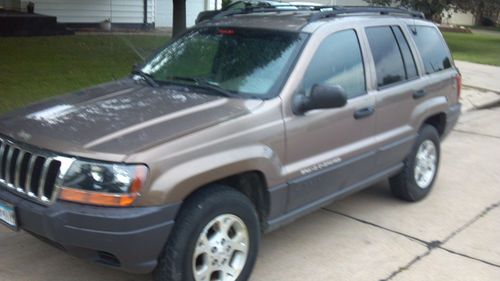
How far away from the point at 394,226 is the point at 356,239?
50 cm

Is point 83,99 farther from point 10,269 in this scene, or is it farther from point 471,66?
point 471,66

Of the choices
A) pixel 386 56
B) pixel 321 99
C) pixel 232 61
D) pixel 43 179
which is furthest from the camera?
pixel 386 56

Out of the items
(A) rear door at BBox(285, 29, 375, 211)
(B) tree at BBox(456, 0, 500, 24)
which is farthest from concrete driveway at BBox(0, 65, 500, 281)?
(B) tree at BBox(456, 0, 500, 24)

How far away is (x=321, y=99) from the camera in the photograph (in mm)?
3988

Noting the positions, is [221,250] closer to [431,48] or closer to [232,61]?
[232,61]

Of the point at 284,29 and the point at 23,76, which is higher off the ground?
the point at 284,29

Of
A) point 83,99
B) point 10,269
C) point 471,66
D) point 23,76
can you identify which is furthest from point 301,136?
point 471,66

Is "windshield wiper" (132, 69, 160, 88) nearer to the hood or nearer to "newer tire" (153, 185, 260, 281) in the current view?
the hood

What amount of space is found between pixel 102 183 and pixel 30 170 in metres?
0.52

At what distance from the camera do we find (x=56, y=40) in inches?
518

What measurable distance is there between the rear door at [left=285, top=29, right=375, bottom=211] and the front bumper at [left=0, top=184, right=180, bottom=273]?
113 cm

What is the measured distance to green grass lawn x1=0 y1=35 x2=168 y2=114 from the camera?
27.5ft

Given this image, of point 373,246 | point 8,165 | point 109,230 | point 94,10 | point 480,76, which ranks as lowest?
point 373,246

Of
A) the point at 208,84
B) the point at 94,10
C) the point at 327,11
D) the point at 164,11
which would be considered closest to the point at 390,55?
the point at 327,11
